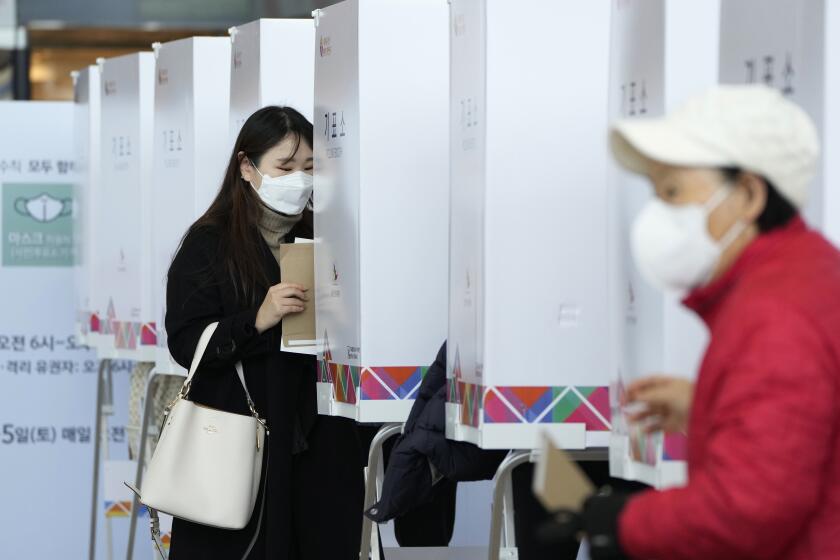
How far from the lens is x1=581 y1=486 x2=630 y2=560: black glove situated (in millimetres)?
1468

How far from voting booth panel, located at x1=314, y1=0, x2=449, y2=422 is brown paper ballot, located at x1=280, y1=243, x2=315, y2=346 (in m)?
0.22

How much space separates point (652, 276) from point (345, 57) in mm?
1816

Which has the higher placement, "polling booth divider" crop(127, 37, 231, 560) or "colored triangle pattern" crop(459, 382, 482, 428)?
"polling booth divider" crop(127, 37, 231, 560)

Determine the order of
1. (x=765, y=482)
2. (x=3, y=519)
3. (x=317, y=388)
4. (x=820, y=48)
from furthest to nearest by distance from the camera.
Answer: (x=3, y=519), (x=317, y=388), (x=820, y=48), (x=765, y=482)

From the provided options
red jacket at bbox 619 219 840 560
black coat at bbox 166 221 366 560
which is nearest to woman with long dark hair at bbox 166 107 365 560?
black coat at bbox 166 221 366 560

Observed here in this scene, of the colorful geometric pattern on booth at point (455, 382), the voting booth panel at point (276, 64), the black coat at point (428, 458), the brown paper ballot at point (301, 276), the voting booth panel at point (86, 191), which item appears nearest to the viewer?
the colorful geometric pattern on booth at point (455, 382)

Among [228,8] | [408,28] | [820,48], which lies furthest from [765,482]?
[228,8]

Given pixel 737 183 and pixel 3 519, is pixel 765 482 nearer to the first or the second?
pixel 737 183

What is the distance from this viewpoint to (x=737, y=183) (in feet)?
4.92

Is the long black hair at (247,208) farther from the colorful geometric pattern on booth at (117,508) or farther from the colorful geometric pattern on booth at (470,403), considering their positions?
the colorful geometric pattern on booth at (117,508)

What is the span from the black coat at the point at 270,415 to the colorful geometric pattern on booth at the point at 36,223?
2.40 m

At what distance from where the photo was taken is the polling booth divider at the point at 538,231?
2609 mm

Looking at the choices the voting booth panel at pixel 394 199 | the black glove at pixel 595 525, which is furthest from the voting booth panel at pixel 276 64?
the black glove at pixel 595 525

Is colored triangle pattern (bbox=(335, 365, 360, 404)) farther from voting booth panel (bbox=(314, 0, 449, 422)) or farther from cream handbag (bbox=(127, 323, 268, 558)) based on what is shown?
cream handbag (bbox=(127, 323, 268, 558))
